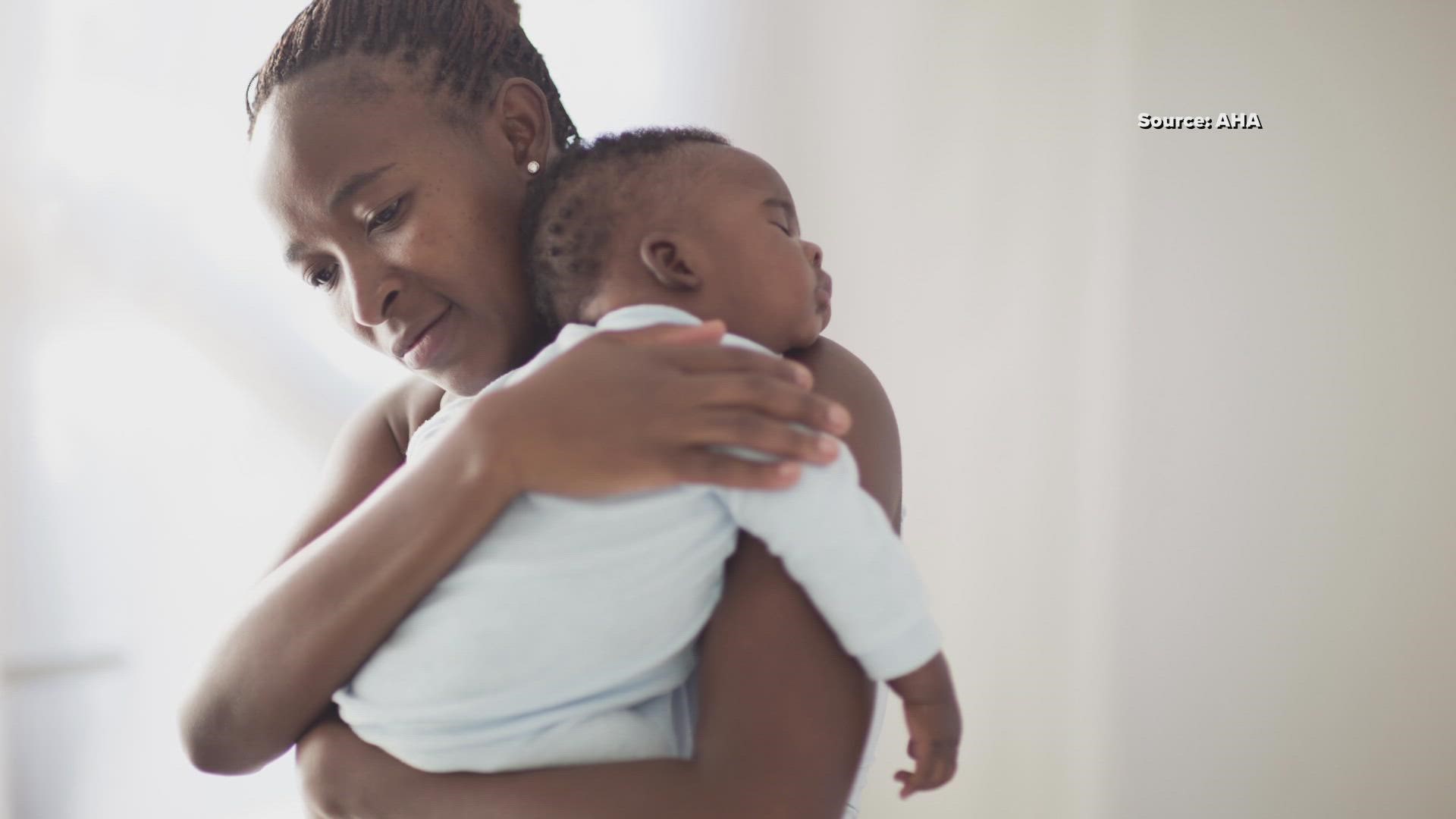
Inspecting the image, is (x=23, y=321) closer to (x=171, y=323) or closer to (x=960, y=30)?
(x=171, y=323)

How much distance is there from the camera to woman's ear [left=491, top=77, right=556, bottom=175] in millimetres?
1017

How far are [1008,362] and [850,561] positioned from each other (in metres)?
1.33

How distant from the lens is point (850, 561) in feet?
2.31

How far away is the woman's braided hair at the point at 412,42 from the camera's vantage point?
0.98 metres

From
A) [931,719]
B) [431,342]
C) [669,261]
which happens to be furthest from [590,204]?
[931,719]

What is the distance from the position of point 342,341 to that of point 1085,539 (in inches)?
51.1

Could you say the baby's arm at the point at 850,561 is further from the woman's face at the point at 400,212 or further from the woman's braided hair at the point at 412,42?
the woman's braided hair at the point at 412,42

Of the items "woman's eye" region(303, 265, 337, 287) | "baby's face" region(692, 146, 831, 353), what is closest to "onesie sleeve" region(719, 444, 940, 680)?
"baby's face" region(692, 146, 831, 353)

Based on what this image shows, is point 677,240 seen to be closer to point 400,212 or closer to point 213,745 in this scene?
point 400,212

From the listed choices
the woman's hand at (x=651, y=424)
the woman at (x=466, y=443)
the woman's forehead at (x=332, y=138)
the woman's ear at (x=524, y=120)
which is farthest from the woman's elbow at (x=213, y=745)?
the woman's ear at (x=524, y=120)

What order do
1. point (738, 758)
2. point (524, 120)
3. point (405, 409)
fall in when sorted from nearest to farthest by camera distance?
point (738, 758), point (524, 120), point (405, 409)

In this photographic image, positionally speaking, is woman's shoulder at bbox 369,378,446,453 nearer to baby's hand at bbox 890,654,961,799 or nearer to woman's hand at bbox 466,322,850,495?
woman's hand at bbox 466,322,850,495

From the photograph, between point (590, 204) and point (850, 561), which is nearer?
point (850, 561)

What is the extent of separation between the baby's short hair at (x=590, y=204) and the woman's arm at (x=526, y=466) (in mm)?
156
